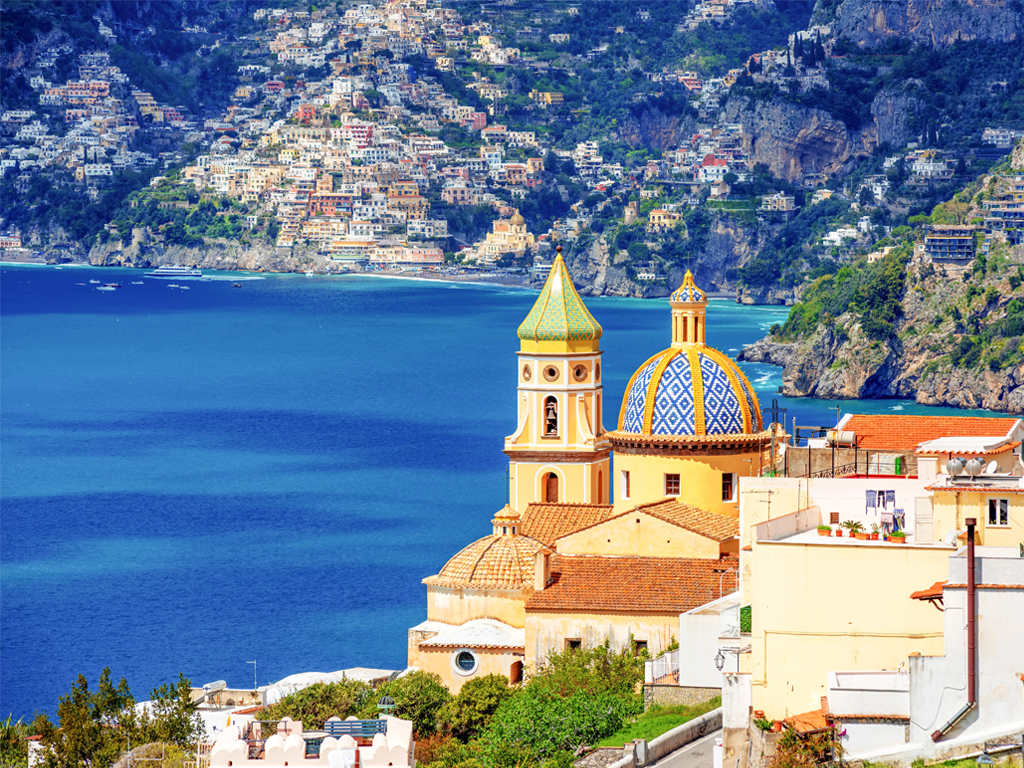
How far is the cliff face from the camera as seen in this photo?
108 m

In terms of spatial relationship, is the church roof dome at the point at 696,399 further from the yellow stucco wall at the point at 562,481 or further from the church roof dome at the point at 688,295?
the yellow stucco wall at the point at 562,481

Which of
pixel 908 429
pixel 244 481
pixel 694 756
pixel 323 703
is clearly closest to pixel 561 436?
pixel 323 703

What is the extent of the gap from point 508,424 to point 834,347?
77.5 ft

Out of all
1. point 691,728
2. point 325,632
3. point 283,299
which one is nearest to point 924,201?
point 283,299

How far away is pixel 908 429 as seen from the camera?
2864 cm

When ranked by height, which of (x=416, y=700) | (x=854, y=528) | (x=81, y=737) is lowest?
(x=416, y=700)

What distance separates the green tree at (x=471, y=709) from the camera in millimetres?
28828

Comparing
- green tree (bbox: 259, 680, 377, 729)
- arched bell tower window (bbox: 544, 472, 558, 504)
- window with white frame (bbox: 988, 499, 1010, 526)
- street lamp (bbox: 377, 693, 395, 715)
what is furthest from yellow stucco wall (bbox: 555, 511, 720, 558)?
window with white frame (bbox: 988, 499, 1010, 526)

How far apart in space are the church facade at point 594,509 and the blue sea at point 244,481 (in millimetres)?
12675

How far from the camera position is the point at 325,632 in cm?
5450

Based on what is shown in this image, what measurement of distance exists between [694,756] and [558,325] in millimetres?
17796

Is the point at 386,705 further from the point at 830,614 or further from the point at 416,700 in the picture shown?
the point at 830,614

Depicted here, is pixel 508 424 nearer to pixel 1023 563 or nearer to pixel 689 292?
pixel 689 292

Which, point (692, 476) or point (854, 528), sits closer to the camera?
point (854, 528)
